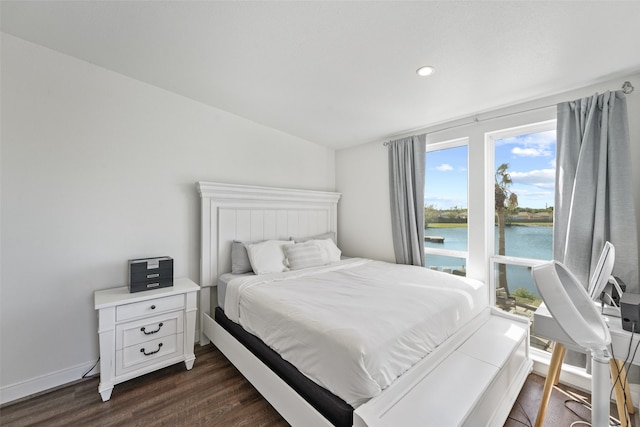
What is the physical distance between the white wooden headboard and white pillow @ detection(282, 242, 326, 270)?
0.42m

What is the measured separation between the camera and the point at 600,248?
1.82 m

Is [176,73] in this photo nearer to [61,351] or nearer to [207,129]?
[207,129]

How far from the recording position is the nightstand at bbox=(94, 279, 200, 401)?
173 cm

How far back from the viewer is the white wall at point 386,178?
74.5 inches

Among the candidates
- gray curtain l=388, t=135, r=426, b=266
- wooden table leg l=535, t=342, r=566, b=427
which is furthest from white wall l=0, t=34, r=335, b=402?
wooden table leg l=535, t=342, r=566, b=427

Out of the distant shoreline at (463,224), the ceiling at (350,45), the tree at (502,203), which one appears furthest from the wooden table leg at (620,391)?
the ceiling at (350,45)

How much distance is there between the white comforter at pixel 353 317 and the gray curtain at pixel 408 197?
0.54 meters

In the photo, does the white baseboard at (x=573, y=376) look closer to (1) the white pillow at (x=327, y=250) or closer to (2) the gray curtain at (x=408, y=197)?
(2) the gray curtain at (x=408, y=197)

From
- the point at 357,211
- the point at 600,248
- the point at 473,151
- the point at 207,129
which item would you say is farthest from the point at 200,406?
the point at 473,151

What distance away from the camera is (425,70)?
6.08 feet

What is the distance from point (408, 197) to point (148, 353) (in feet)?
9.37

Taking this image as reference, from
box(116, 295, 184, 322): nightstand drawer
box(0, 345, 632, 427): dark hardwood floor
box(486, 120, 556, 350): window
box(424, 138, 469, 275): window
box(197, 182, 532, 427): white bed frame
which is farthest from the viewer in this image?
box(424, 138, 469, 275): window

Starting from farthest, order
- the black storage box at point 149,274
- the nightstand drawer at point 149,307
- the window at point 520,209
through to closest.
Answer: the window at point 520,209 < the black storage box at point 149,274 < the nightstand drawer at point 149,307

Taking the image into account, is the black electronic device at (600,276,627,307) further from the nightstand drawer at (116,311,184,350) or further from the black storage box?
the black storage box
